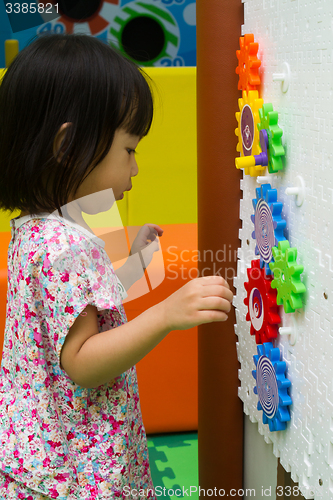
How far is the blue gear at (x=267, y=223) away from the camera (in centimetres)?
53

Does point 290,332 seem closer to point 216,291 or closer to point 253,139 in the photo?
point 216,291

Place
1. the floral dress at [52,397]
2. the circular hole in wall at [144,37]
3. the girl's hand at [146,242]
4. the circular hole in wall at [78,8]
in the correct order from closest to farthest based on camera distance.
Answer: the floral dress at [52,397] < the girl's hand at [146,242] < the circular hole in wall at [78,8] < the circular hole in wall at [144,37]

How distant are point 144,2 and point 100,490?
2.56 meters

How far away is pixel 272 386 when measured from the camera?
0.57 meters

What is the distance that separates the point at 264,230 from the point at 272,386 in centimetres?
18

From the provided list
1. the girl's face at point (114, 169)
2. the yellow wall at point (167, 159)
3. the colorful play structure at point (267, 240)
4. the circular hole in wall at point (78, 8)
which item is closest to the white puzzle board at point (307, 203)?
the colorful play structure at point (267, 240)

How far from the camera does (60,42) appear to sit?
57 cm

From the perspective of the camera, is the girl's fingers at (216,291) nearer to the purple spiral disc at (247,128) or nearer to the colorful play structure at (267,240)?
the colorful play structure at (267,240)

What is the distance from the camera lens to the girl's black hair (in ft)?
1.81

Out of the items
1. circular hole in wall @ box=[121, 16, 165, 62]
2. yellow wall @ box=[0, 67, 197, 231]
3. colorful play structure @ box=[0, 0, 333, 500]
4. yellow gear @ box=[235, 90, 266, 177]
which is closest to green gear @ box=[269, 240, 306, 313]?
colorful play structure @ box=[0, 0, 333, 500]

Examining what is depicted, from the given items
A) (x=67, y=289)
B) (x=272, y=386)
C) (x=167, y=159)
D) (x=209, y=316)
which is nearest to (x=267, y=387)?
(x=272, y=386)

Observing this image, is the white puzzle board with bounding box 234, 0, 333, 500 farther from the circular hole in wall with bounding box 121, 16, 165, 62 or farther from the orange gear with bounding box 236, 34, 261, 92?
the circular hole in wall with bounding box 121, 16, 165, 62

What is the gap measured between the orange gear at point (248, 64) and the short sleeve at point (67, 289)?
0.26 metres

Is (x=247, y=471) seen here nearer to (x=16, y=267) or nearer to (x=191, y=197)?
(x=16, y=267)
